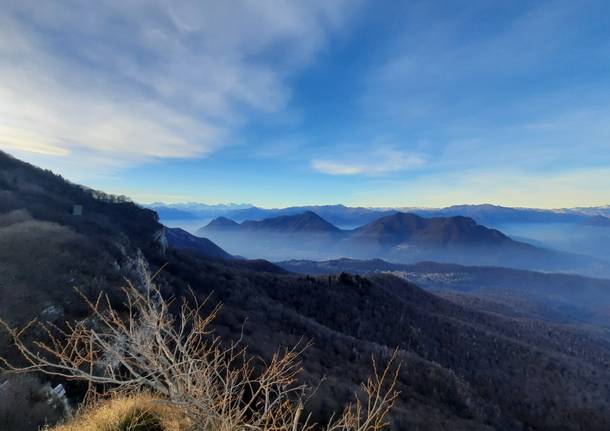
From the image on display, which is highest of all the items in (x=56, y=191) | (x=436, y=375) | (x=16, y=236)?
(x=56, y=191)

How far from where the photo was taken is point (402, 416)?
3034 cm

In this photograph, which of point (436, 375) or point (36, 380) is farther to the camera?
point (436, 375)

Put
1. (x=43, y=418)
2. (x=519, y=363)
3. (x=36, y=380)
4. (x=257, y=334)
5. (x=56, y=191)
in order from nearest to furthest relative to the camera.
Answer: (x=43, y=418) → (x=36, y=380) → (x=257, y=334) → (x=56, y=191) → (x=519, y=363)

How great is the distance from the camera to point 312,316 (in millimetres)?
68250

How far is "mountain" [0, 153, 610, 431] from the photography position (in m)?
24.0

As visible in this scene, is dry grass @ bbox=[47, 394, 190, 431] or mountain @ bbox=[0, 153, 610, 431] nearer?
dry grass @ bbox=[47, 394, 190, 431]

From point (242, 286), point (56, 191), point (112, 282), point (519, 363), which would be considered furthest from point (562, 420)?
point (56, 191)

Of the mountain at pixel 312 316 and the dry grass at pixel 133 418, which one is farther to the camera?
the mountain at pixel 312 316

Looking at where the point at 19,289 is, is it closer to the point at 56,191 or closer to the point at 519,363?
the point at 56,191

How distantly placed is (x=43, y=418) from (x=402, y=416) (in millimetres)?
26561

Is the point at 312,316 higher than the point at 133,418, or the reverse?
the point at 133,418

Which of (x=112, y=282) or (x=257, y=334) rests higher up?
(x=112, y=282)

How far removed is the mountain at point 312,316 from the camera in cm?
2397

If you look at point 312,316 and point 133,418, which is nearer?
point 133,418
